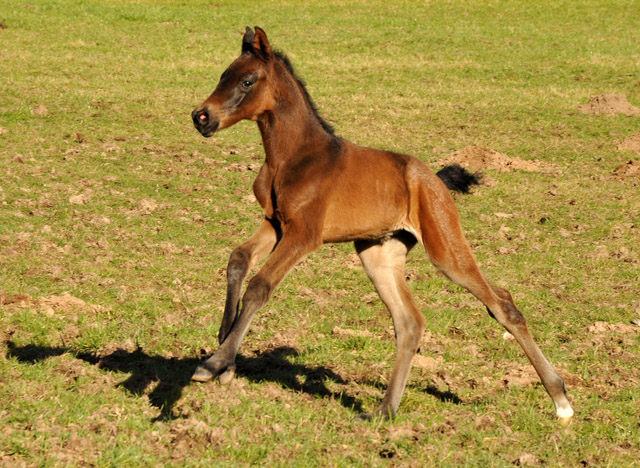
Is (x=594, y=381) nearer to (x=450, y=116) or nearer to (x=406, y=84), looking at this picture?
(x=450, y=116)

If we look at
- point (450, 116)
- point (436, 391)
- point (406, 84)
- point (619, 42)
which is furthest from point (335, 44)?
point (436, 391)

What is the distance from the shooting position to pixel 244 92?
566cm

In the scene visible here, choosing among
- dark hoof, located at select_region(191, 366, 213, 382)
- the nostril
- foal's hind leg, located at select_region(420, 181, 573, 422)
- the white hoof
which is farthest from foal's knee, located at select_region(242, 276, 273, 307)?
the white hoof

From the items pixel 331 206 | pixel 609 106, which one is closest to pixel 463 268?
pixel 331 206

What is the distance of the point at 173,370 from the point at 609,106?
46.6ft

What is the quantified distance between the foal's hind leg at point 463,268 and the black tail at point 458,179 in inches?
30.2

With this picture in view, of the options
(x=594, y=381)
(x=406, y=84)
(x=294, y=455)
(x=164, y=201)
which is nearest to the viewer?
(x=294, y=455)

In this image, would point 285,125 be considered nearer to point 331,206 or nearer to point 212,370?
point 331,206

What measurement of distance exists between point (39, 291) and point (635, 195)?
30.2ft

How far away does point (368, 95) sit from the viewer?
1862cm

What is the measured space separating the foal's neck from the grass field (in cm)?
176

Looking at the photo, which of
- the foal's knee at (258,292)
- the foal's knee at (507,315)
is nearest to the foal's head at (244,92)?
the foal's knee at (258,292)

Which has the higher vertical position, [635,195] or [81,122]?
[81,122]

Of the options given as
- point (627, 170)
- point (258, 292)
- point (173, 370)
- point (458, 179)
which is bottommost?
point (627, 170)
